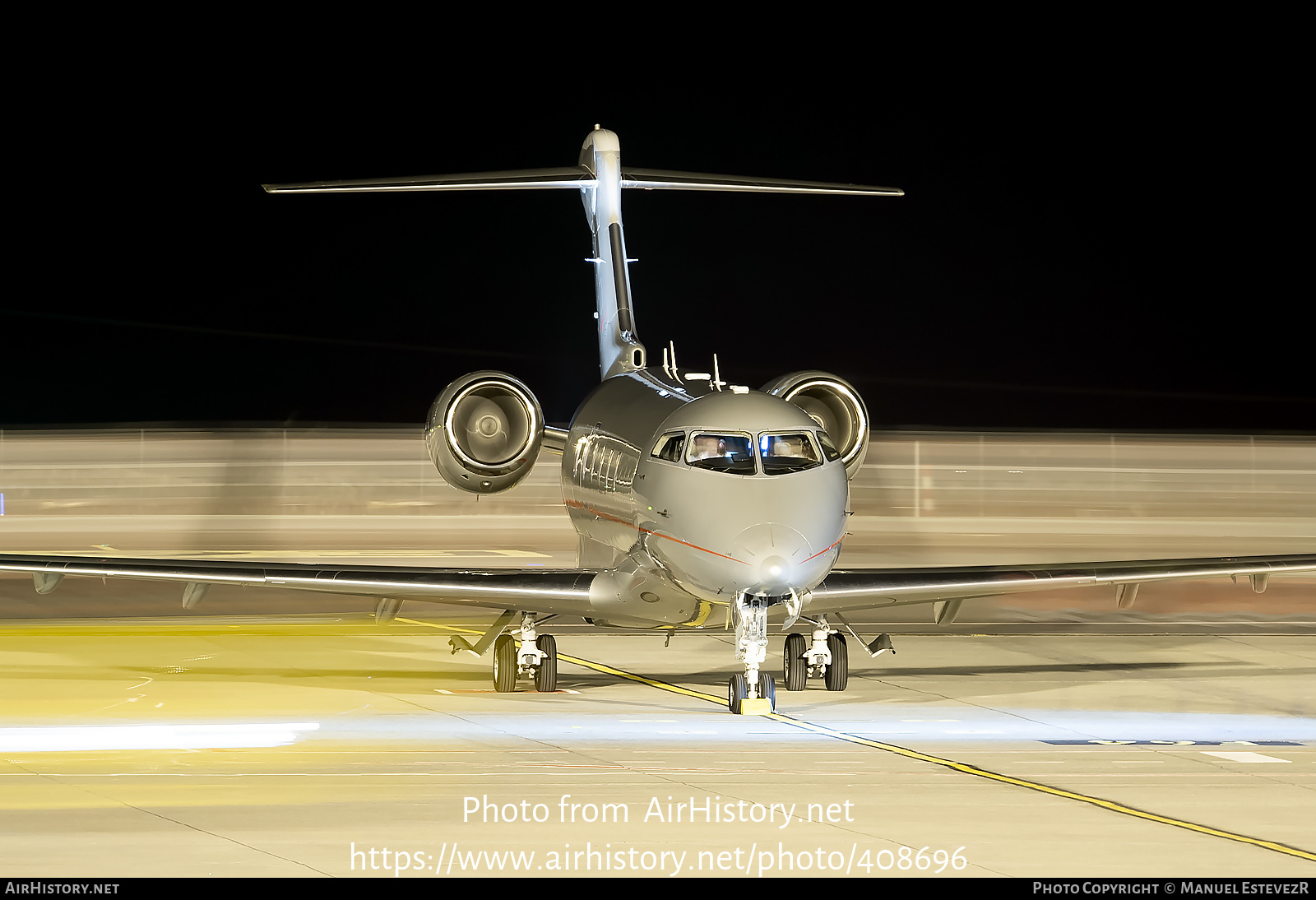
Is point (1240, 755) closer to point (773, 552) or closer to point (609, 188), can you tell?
point (773, 552)

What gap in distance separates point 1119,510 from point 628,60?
1919 inches

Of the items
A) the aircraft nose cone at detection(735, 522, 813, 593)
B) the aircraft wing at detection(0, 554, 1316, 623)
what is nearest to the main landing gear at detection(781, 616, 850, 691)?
the aircraft wing at detection(0, 554, 1316, 623)

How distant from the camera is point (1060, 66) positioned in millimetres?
75312

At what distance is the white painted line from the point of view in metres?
13.2

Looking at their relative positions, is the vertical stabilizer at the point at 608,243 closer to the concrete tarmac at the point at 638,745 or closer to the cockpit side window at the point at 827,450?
the concrete tarmac at the point at 638,745

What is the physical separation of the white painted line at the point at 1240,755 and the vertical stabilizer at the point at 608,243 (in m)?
10.5

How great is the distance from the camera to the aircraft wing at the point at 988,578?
16625 mm

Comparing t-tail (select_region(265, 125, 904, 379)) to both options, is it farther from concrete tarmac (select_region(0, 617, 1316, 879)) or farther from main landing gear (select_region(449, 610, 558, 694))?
main landing gear (select_region(449, 610, 558, 694))

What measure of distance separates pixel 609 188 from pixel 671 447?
26.7 feet

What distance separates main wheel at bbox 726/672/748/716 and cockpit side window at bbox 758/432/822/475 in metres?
1.90

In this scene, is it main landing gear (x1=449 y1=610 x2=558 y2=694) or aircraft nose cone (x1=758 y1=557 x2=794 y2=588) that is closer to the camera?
aircraft nose cone (x1=758 y1=557 x2=794 y2=588)

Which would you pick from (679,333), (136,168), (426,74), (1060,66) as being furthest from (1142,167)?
(136,168)

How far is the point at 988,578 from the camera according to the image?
1712 cm

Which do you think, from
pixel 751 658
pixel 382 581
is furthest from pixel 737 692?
pixel 382 581
